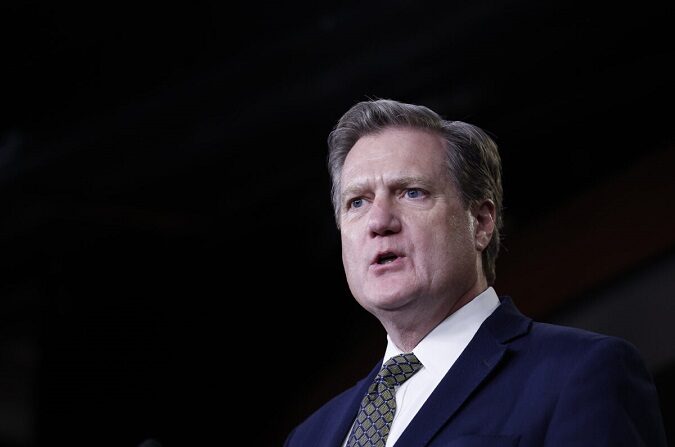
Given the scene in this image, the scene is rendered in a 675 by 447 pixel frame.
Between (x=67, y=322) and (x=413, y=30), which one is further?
(x=67, y=322)

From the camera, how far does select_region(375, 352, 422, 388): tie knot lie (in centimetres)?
173

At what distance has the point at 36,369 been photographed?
3184 mm

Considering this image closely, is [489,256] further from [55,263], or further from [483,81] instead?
[55,263]

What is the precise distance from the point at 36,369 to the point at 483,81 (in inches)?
67.2

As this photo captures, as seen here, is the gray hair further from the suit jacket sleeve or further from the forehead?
the suit jacket sleeve

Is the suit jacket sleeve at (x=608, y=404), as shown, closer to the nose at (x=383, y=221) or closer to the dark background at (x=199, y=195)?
the nose at (x=383, y=221)

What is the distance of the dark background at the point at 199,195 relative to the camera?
2719 millimetres

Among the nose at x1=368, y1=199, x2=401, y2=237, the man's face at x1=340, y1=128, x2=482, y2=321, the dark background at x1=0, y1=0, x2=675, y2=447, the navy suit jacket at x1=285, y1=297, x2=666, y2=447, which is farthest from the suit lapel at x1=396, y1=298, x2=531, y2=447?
the dark background at x1=0, y1=0, x2=675, y2=447

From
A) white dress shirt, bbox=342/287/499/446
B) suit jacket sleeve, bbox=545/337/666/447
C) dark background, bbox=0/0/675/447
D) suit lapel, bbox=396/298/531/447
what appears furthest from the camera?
dark background, bbox=0/0/675/447

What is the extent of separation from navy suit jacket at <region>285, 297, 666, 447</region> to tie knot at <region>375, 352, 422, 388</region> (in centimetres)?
12

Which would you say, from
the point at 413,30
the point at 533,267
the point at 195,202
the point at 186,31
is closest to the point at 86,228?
the point at 195,202

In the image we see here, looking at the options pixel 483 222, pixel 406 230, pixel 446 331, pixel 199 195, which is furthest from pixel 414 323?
pixel 199 195

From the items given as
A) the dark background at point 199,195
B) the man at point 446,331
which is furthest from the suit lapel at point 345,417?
the dark background at point 199,195

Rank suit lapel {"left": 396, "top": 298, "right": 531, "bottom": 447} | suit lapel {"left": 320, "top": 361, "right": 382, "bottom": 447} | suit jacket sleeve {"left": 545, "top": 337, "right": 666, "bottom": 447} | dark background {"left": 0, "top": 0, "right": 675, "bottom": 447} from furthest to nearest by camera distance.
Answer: dark background {"left": 0, "top": 0, "right": 675, "bottom": 447} → suit lapel {"left": 320, "top": 361, "right": 382, "bottom": 447} → suit lapel {"left": 396, "top": 298, "right": 531, "bottom": 447} → suit jacket sleeve {"left": 545, "top": 337, "right": 666, "bottom": 447}
